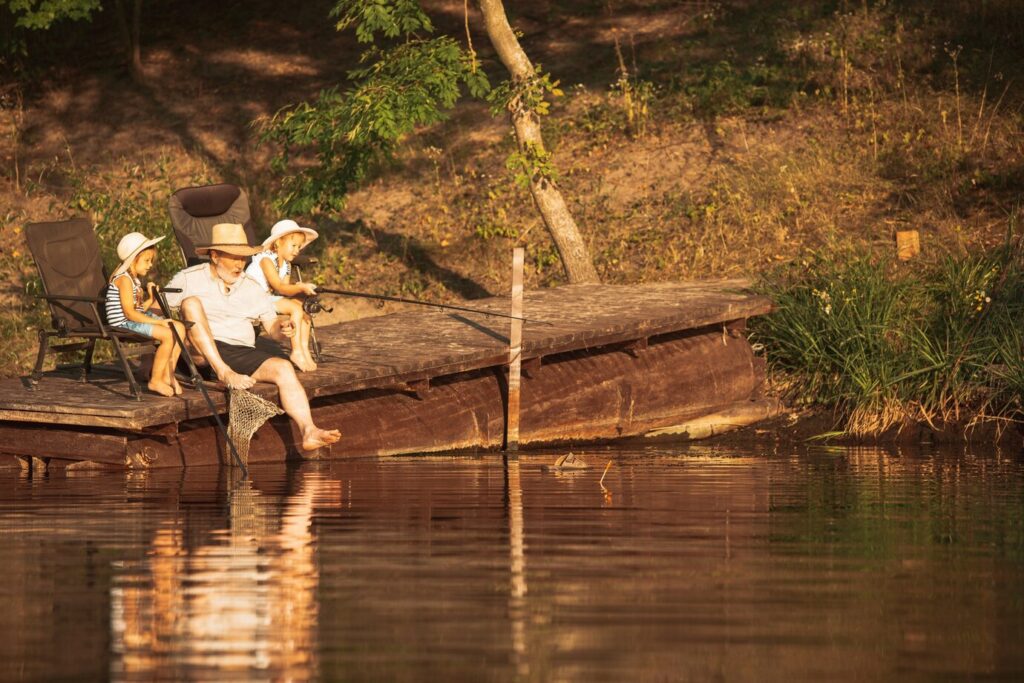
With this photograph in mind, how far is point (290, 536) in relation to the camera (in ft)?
29.5

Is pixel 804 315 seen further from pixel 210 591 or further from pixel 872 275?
pixel 210 591

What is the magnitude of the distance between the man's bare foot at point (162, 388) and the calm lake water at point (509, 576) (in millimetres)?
562

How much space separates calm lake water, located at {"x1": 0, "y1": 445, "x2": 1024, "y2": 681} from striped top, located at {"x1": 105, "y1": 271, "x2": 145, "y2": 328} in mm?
1060

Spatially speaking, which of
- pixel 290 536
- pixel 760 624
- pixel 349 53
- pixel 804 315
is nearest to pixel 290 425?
pixel 290 536

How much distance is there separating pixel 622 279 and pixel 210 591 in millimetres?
11780

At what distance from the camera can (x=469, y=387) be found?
44.9 feet

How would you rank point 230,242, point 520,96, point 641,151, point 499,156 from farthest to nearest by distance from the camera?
point 499,156, point 641,151, point 520,96, point 230,242

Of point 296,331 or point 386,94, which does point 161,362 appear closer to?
point 296,331

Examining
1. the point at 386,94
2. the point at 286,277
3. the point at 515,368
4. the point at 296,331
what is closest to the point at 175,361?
the point at 296,331

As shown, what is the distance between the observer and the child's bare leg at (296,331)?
12.7 m

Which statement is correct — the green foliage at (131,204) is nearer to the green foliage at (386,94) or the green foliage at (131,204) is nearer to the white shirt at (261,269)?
the green foliage at (386,94)

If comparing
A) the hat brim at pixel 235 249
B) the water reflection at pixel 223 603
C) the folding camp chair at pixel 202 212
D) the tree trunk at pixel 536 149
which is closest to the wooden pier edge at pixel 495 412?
the hat brim at pixel 235 249

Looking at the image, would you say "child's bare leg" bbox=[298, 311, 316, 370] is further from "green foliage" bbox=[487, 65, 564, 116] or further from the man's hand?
"green foliage" bbox=[487, 65, 564, 116]

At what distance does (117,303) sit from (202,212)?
2568mm
